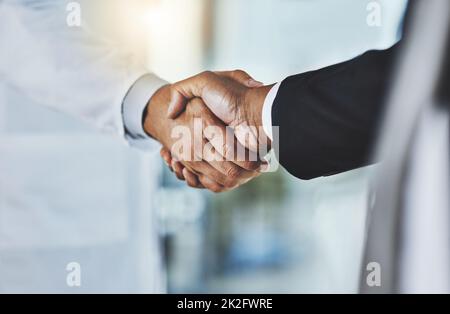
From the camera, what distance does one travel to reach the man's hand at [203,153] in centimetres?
138

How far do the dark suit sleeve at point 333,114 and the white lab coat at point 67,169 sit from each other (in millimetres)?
287

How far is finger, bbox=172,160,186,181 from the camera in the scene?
1.38 metres

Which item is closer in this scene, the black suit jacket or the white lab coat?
the black suit jacket

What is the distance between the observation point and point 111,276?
1.42 meters

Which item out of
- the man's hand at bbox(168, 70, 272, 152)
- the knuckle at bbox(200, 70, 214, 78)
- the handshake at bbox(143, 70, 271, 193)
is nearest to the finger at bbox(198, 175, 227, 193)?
the handshake at bbox(143, 70, 271, 193)

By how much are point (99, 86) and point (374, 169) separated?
59cm

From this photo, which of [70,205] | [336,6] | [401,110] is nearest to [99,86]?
[70,205]

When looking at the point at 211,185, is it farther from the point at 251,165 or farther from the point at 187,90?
the point at 187,90

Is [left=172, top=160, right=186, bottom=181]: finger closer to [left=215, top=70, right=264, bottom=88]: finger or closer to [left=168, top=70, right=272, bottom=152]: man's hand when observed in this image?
[left=168, top=70, right=272, bottom=152]: man's hand

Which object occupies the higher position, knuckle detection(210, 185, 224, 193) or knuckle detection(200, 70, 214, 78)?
knuckle detection(200, 70, 214, 78)

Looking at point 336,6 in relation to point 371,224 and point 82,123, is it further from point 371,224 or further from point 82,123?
point 82,123

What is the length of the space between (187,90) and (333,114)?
0.31 meters

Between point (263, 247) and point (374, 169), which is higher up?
point (374, 169)
